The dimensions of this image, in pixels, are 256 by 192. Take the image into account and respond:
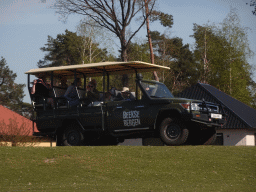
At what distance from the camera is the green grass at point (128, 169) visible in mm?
8453

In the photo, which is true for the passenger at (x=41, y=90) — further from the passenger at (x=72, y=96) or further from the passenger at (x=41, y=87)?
the passenger at (x=72, y=96)

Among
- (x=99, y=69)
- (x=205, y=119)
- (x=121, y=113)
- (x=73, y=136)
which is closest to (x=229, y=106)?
(x=99, y=69)

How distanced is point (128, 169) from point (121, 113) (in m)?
3.28

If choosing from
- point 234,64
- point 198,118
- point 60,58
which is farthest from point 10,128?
point 60,58

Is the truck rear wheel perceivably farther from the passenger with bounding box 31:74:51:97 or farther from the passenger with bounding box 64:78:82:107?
the passenger with bounding box 31:74:51:97

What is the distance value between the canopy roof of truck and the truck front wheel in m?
2.16

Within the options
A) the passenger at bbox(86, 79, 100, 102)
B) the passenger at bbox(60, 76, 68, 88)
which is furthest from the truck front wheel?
the passenger at bbox(60, 76, 68, 88)

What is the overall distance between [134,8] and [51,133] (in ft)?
45.6

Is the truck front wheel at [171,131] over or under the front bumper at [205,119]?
under

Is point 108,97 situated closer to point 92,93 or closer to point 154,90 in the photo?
point 92,93

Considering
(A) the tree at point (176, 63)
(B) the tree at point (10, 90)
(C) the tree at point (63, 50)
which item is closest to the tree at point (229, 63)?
(A) the tree at point (176, 63)

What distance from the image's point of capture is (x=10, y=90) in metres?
60.1

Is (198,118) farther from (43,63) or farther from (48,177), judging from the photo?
(43,63)

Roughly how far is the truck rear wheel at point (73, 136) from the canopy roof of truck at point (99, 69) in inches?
75.4
